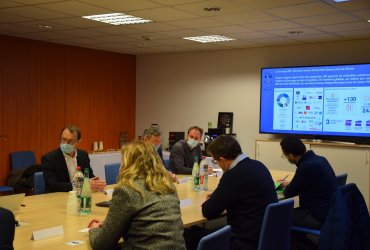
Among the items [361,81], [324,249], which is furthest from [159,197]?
[361,81]

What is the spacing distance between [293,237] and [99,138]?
17.0 feet

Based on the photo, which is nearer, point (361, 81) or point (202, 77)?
point (361, 81)

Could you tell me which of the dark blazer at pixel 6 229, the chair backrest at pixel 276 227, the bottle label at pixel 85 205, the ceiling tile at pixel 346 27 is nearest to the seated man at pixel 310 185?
the chair backrest at pixel 276 227

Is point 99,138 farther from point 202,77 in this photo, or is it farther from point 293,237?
point 293,237

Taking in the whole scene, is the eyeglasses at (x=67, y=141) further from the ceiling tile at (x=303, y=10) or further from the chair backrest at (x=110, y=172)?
the ceiling tile at (x=303, y=10)

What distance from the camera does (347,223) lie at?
2596 millimetres

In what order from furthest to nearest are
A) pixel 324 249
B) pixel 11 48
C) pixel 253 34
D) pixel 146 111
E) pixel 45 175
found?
1. pixel 146 111
2. pixel 11 48
3. pixel 253 34
4. pixel 45 175
5. pixel 324 249

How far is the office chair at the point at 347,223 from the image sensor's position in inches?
102

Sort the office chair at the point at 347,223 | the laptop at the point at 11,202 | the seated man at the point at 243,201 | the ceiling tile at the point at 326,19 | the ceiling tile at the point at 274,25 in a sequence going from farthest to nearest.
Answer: the ceiling tile at the point at 274,25, the ceiling tile at the point at 326,19, the seated man at the point at 243,201, the laptop at the point at 11,202, the office chair at the point at 347,223

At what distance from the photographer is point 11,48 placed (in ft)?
24.1

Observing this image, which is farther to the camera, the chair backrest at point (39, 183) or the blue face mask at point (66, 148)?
the blue face mask at point (66, 148)

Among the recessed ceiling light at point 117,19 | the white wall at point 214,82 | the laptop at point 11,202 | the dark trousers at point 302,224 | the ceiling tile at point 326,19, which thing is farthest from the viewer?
the white wall at point 214,82

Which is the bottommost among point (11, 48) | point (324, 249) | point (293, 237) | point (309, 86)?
point (293, 237)

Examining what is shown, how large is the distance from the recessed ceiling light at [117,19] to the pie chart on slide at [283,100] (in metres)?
2.82
